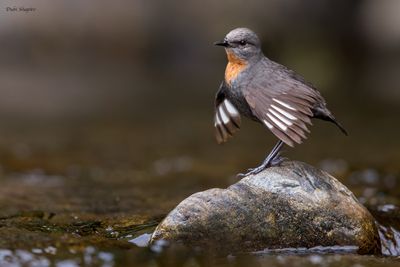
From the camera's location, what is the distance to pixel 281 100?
496 centimetres

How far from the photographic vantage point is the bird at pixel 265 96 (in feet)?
15.8

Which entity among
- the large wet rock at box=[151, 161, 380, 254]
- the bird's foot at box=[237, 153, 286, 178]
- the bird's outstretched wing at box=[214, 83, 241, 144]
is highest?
the bird's outstretched wing at box=[214, 83, 241, 144]

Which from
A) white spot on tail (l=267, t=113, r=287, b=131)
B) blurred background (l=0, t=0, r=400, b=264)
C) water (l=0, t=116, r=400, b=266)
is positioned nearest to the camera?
water (l=0, t=116, r=400, b=266)

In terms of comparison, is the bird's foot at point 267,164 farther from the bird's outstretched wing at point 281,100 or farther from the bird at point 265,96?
the bird's outstretched wing at point 281,100

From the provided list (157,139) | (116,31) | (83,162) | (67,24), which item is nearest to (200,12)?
(116,31)

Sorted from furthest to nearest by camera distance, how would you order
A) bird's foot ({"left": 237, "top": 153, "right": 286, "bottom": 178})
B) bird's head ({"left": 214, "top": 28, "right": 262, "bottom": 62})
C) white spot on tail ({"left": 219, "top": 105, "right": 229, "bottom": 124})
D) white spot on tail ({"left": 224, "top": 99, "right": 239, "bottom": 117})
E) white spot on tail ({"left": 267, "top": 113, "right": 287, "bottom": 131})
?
1. white spot on tail ({"left": 219, "top": 105, "right": 229, "bottom": 124})
2. white spot on tail ({"left": 224, "top": 99, "right": 239, "bottom": 117})
3. bird's head ({"left": 214, "top": 28, "right": 262, "bottom": 62})
4. bird's foot ({"left": 237, "top": 153, "right": 286, "bottom": 178})
5. white spot on tail ({"left": 267, "top": 113, "right": 287, "bottom": 131})

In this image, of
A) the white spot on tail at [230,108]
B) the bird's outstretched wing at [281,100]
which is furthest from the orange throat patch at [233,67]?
the white spot on tail at [230,108]

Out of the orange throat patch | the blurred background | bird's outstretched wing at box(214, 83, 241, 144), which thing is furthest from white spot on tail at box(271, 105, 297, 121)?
the blurred background

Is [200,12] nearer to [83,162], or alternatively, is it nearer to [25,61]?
[25,61]

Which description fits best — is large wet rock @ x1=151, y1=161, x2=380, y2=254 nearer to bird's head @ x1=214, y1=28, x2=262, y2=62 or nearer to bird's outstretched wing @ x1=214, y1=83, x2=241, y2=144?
bird's outstretched wing @ x1=214, y1=83, x2=241, y2=144

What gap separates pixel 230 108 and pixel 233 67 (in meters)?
0.38

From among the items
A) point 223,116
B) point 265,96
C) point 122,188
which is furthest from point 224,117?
point 122,188

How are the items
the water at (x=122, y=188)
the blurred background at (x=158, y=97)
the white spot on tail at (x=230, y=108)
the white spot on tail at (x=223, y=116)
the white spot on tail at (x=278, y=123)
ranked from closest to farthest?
1. the water at (x=122, y=188)
2. the white spot on tail at (x=278, y=123)
3. the white spot on tail at (x=230, y=108)
4. the white spot on tail at (x=223, y=116)
5. the blurred background at (x=158, y=97)

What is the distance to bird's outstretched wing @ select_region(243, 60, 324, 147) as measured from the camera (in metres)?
4.75
